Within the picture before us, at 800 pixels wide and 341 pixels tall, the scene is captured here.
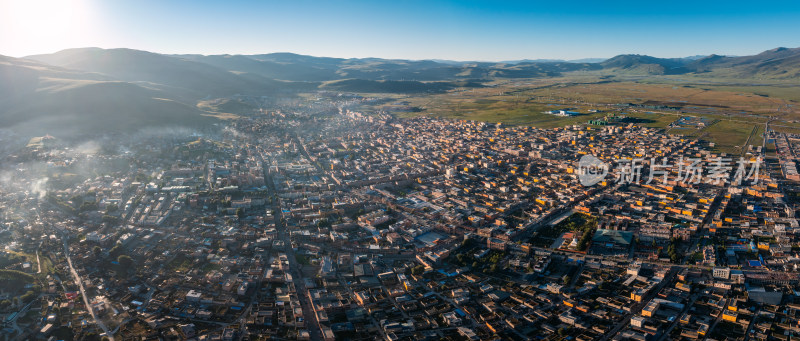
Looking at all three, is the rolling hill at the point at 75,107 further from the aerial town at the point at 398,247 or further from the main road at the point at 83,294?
the main road at the point at 83,294

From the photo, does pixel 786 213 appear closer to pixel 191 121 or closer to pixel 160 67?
pixel 191 121

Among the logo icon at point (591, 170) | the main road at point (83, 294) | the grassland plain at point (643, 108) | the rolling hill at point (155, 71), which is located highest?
the rolling hill at point (155, 71)

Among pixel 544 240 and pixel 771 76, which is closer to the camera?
pixel 544 240

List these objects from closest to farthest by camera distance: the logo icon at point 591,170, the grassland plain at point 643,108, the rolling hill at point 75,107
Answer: the logo icon at point 591,170, the rolling hill at point 75,107, the grassland plain at point 643,108

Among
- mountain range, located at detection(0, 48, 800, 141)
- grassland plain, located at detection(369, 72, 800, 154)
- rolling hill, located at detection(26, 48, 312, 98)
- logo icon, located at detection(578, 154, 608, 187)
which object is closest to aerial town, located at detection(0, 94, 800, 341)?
logo icon, located at detection(578, 154, 608, 187)

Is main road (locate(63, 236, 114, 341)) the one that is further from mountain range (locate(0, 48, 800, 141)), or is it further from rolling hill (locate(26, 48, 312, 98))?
rolling hill (locate(26, 48, 312, 98))

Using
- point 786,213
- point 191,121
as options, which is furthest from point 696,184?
point 191,121

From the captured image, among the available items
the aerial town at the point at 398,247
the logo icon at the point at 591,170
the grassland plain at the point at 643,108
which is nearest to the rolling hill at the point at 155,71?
the grassland plain at the point at 643,108
